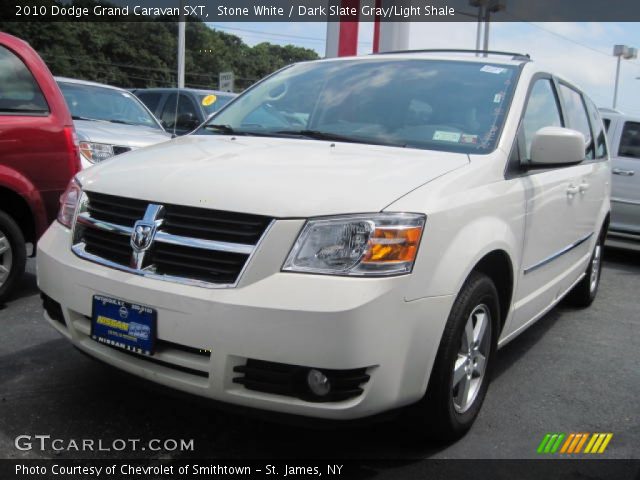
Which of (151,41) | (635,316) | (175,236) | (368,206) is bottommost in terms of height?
(635,316)

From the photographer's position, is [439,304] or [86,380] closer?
[439,304]

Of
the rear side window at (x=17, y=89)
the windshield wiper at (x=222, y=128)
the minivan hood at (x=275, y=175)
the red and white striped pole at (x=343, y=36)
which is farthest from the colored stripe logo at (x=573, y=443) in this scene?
the red and white striped pole at (x=343, y=36)

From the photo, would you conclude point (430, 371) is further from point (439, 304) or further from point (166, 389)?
point (166, 389)

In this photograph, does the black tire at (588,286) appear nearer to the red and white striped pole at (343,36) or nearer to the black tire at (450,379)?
the black tire at (450,379)

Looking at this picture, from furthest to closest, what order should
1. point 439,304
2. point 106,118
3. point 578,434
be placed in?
point 106,118 < point 578,434 < point 439,304

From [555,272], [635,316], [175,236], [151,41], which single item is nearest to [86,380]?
[175,236]

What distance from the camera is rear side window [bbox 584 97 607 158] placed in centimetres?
505

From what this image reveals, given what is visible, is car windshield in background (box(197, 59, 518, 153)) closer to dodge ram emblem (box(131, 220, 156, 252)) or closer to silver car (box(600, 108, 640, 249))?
dodge ram emblem (box(131, 220, 156, 252))

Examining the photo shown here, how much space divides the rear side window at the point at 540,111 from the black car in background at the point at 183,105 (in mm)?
5683

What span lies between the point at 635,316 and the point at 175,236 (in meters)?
4.22

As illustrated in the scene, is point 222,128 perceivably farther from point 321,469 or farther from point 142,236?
point 321,469

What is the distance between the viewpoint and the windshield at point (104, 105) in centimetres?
768

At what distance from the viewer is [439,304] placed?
2.41 meters

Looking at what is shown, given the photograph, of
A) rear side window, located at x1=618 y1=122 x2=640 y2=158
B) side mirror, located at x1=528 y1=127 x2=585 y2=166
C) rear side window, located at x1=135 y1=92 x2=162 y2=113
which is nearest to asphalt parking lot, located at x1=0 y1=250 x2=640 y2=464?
side mirror, located at x1=528 y1=127 x2=585 y2=166
